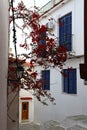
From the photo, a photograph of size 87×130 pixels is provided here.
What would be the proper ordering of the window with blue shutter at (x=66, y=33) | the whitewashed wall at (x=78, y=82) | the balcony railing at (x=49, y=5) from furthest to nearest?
the balcony railing at (x=49, y=5) < the window with blue shutter at (x=66, y=33) < the whitewashed wall at (x=78, y=82)

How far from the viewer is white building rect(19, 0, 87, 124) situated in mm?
15391

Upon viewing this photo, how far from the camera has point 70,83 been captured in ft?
54.2

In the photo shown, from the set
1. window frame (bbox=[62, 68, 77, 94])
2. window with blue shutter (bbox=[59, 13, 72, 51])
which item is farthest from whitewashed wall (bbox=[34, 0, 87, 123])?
window with blue shutter (bbox=[59, 13, 72, 51])

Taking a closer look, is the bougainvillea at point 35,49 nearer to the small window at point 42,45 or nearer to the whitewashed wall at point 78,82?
the small window at point 42,45

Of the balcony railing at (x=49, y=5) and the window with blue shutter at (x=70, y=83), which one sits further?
the balcony railing at (x=49, y=5)

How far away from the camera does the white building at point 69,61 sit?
15.4 metres

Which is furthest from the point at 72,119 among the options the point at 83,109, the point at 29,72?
the point at 29,72

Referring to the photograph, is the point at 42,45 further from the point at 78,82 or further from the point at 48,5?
the point at 48,5

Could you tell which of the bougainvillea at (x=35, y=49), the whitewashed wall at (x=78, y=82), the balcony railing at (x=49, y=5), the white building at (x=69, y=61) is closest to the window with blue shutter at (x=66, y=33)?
the white building at (x=69, y=61)

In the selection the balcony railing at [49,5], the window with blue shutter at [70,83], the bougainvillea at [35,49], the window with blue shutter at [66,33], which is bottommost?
the window with blue shutter at [70,83]

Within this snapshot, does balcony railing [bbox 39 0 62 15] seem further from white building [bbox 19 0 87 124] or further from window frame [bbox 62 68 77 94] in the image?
window frame [bbox 62 68 77 94]

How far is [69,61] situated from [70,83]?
48.5 inches

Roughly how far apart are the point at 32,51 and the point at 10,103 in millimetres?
1807

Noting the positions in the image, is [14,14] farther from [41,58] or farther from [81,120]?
[81,120]
